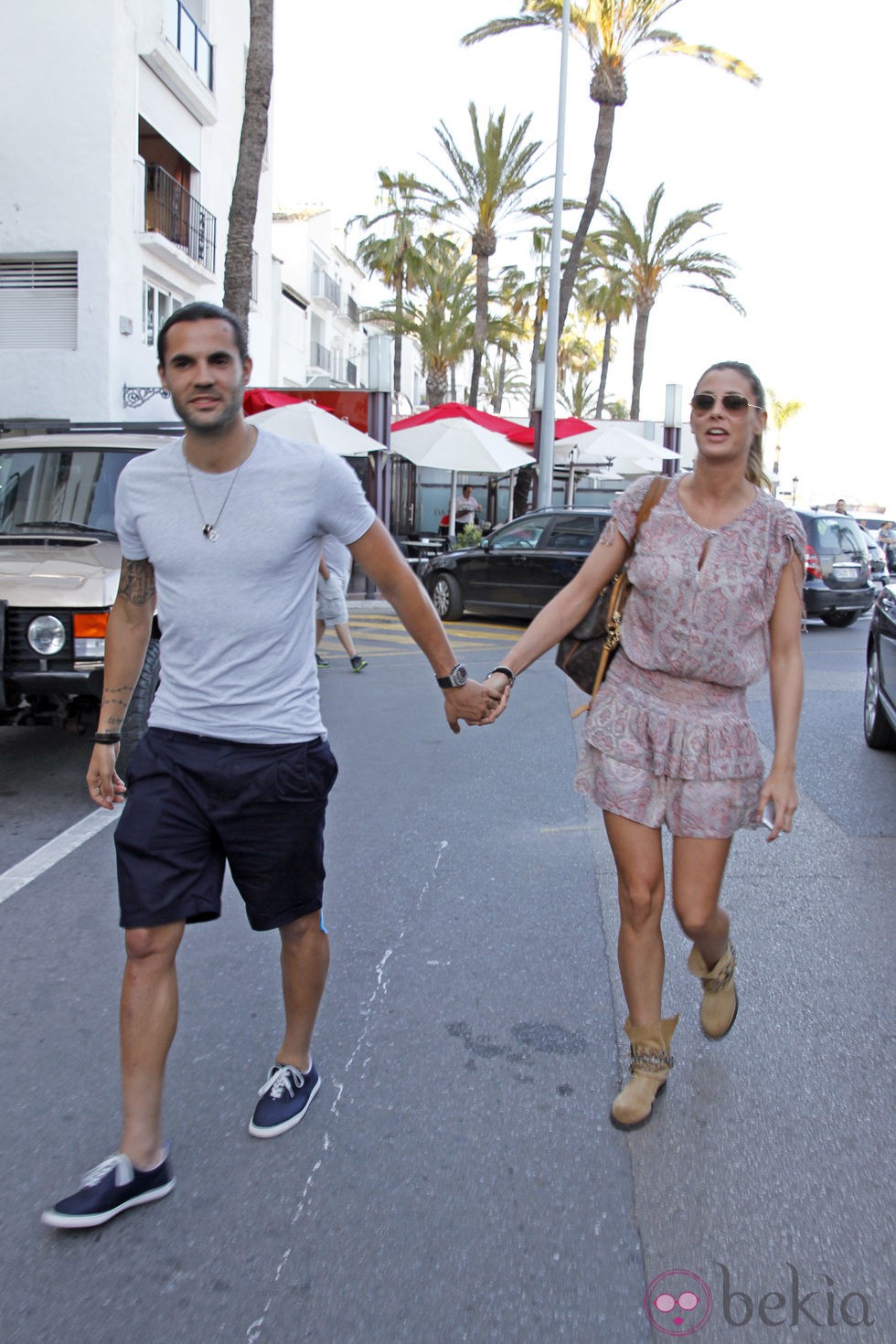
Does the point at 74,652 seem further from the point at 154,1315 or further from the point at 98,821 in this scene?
the point at 154,1315

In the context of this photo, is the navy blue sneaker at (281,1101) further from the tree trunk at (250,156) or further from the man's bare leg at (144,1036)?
the tree trunk at (250,156)

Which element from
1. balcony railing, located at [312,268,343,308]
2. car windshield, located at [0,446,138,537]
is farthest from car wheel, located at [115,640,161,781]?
balcony railing, located at [312,268,343,308]

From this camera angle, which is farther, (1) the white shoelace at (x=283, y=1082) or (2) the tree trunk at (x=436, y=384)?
(2) the tree trunk at (x=436, y=384)

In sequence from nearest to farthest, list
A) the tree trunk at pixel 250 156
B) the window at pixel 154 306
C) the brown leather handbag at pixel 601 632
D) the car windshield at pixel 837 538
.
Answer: the brown leather handbag at pixel 601 632 < the tree trunk at pixel 250 156 < the car windshield at pixel 837 538 < the window at pixel 154 306

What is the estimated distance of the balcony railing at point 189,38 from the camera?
22.9 meters

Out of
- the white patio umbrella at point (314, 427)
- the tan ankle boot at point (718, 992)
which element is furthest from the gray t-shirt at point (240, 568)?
the white patio umbrella at point (314, 427)

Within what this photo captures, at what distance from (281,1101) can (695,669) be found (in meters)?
1.53

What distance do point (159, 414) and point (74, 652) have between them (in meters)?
16.5

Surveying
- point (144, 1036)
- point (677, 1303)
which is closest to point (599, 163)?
point (144, 1036)

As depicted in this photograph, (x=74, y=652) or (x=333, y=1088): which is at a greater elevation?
(x=74, y=652)

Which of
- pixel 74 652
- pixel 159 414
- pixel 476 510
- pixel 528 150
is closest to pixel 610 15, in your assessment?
pixel 528 150

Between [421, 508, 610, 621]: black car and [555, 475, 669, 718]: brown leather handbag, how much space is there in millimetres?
12162

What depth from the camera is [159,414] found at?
2133cm

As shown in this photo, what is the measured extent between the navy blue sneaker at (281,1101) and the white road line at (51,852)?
2.15 meters
